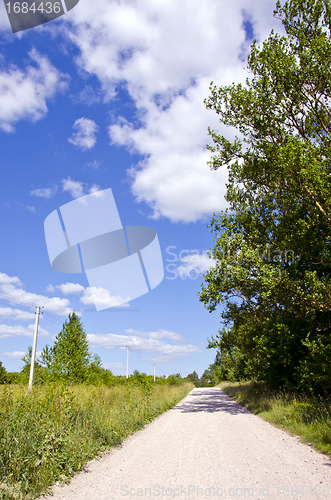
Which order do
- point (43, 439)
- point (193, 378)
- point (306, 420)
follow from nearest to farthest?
point (43, 439), point (306, 420), point (193, 378)

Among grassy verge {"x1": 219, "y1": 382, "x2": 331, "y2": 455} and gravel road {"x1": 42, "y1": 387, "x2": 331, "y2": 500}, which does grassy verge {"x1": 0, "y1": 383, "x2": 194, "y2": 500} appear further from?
grassy verge {"x1": 219, "y1": 382, "x2": 331, "y2": 455}

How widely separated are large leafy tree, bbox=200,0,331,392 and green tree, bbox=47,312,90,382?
2510cm

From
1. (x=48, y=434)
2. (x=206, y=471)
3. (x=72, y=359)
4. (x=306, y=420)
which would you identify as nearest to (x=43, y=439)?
(x=48, y=434)

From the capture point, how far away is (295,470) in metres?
4.98

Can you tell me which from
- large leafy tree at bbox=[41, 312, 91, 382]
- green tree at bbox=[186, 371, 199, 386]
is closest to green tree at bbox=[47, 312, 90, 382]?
large leafy tree at bbox=[41, 312, 91, 382]

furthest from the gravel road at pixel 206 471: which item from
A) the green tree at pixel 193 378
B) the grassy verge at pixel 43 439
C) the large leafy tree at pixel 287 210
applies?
the green tree at pixel 193 378

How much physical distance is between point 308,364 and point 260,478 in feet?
28.1

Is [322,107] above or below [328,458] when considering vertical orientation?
above

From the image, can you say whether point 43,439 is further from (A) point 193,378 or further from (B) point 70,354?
(A) point 193,378

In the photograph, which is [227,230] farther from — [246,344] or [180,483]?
[180,483]

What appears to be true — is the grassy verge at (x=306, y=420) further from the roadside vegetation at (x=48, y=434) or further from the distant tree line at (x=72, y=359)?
the distant tree line at (x=72, y=359)

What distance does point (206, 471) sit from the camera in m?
4.98

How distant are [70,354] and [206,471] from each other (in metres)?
33.9

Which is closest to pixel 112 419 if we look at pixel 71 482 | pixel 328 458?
pixel 71 482
